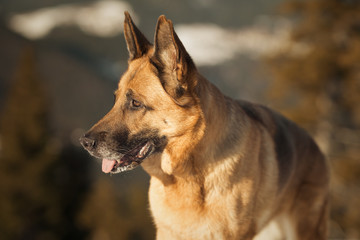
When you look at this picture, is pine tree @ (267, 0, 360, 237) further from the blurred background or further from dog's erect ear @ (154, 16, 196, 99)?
dog's erect ear @ (154, 16, 196, 99)

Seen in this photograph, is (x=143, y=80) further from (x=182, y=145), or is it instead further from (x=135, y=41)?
(x=182, y=145)

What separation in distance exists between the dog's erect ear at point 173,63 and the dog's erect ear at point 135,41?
1.68 feet

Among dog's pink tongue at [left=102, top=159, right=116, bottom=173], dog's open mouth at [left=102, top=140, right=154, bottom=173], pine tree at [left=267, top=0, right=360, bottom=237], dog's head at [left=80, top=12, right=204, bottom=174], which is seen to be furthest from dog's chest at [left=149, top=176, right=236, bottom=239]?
pine tree at [left=267, top=0, right=360, bottom=237]

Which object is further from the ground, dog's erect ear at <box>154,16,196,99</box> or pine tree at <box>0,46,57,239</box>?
dog's erect ear at <box>154,16,196,99</box>

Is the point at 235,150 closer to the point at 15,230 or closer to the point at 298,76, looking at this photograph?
the point at 298,76

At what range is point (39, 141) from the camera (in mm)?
29875

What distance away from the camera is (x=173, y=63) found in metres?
3.12

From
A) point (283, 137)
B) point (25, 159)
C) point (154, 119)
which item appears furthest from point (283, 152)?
point (25, 159)

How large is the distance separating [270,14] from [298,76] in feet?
10.5

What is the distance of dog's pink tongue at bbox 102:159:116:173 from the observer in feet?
10.7

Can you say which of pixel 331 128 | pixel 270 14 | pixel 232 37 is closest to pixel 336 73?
pixel 331 128

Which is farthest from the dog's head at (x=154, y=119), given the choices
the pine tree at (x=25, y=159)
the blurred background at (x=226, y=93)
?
the pine tree at (x=25, y=159)

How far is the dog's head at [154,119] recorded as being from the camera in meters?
3.13

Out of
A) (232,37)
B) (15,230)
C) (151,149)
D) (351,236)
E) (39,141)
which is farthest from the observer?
(232,37)
